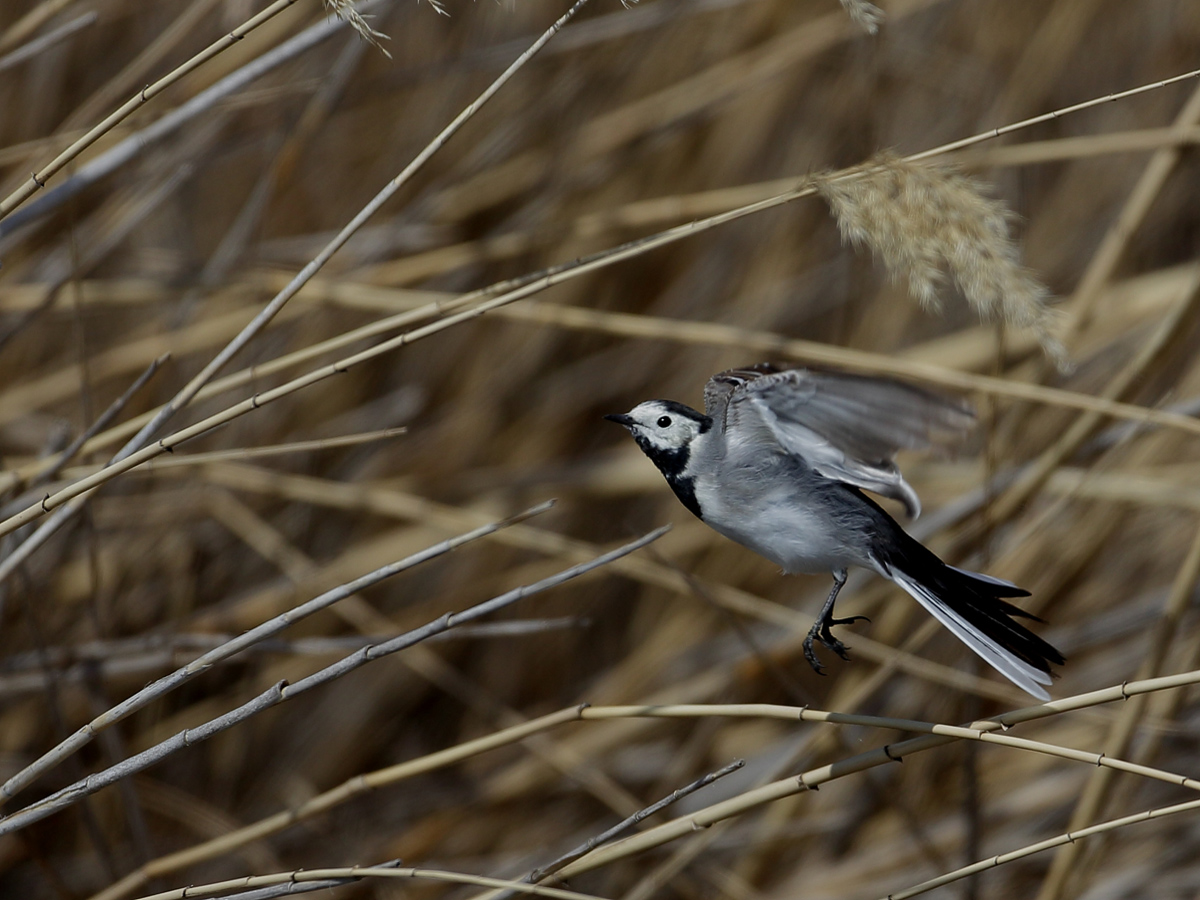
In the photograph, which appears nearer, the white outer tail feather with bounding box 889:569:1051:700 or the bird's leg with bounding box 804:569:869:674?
the white outer tail feather with bounding box 889:569:1051:700

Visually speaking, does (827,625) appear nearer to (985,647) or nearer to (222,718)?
(985,647)

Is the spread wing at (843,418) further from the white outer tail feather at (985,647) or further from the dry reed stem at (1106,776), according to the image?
the dry reed stem at (1106,776)

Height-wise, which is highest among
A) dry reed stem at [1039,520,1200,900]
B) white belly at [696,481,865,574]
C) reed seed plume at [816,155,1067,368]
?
reed seed plume at [816,155,1067,368]

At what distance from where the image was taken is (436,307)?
1.27m

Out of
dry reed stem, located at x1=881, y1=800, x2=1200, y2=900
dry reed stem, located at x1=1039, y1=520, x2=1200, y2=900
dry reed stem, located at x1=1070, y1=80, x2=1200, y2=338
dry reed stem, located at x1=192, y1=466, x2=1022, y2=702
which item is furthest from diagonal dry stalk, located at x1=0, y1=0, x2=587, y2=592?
dry reed stem, located at x1=1039, y1=520, x2=1200, y2=900

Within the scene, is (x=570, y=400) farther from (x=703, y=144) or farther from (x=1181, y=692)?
(x=1181, y=692)

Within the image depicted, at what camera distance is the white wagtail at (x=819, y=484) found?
1.34 metres

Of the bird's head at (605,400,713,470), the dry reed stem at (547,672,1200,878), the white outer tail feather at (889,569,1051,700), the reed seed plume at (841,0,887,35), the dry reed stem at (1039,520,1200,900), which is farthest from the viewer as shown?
the bird's head at (605,400,713,470)

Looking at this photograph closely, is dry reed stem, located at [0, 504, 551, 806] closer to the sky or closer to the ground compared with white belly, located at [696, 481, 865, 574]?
closer to the sky

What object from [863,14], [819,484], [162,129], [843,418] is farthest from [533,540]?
[863,14]

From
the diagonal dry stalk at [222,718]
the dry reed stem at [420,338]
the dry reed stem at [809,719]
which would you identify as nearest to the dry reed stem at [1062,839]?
the dry reed stem at [809,719]

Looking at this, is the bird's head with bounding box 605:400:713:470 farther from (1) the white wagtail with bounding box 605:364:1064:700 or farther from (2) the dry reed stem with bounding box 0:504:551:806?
(2) the dry reed stem with bounding box 0:504:551:806

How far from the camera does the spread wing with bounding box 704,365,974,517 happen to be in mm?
1163

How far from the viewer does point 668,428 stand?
1704 mm
